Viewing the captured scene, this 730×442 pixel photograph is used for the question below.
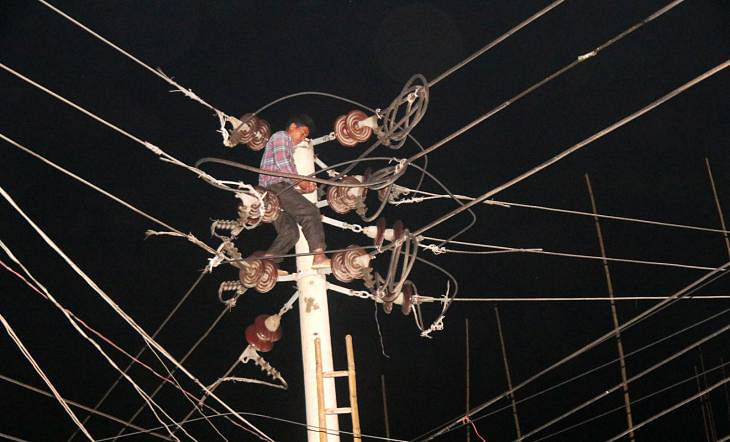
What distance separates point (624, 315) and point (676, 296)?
1287 centimetres

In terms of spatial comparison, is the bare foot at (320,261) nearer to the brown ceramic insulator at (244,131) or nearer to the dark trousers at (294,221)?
the dark trousers at (294,221)

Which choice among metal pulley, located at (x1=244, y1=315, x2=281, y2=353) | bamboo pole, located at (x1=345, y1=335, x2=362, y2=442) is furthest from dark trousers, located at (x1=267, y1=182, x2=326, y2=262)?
bamboo pole, located at (x1=345, y1=335, x2=362, y2=442)

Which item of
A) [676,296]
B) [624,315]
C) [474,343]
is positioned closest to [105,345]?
[474,343]

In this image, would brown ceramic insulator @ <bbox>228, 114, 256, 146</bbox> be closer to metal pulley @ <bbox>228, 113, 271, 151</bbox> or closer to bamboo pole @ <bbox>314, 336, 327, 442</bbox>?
metal pulley @ <bbox>228, 113, 271, 151</bbox>

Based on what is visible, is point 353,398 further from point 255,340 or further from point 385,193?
point 385,193

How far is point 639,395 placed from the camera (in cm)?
1634

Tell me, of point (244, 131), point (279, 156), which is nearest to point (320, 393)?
point (279, 156)

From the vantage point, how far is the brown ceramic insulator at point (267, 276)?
A: 22.5 feet

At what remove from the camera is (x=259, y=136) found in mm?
7656

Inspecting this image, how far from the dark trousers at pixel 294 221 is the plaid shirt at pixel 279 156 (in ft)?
0.51

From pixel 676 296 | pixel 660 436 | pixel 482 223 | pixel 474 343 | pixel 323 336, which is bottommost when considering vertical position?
pixel 676 296

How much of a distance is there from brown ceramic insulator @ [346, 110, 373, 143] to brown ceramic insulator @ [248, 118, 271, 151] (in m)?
0.96

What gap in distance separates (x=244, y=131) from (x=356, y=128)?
45.9 inches

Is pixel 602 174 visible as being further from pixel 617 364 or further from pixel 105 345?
pixel 105 345
